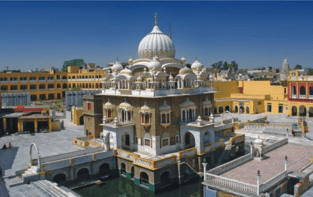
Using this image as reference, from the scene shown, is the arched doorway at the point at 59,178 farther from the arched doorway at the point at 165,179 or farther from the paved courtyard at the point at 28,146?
the arched doorway at the point at 165,179

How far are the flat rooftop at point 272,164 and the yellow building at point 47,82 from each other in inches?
1780

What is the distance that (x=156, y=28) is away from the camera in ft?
86.8

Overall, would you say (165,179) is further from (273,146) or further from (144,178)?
(273,146)

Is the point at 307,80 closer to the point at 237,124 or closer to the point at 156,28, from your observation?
the point at 237,124

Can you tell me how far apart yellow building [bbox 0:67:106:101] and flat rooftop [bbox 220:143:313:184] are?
45.2m

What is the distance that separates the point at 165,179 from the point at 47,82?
51201mm

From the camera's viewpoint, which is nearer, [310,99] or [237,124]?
[237,124]

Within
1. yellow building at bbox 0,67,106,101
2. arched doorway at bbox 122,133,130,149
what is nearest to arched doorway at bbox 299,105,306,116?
arched doorway at bbox 122,133,130,149

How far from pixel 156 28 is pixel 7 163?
16780 mm

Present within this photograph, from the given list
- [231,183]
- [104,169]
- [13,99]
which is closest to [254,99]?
[104,169]

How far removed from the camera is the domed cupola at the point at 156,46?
2520 cm

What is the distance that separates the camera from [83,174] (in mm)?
20422

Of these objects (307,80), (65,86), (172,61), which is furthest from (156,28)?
(65,86)

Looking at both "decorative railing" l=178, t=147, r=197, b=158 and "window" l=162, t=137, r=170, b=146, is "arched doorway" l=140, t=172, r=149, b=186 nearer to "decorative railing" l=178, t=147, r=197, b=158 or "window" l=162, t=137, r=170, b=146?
"decorative railing" l=178, t=147, r=197, b=158
